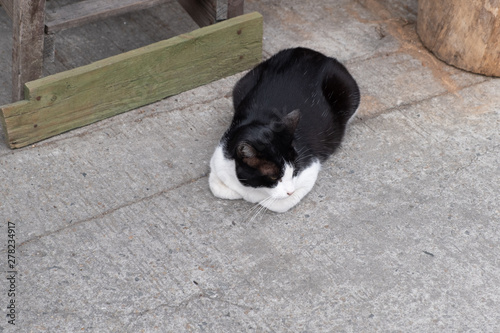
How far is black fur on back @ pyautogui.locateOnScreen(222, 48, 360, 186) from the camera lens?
300 centimetres

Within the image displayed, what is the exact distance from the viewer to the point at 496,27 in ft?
13.5

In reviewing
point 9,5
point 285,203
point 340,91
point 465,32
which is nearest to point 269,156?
point 285,203

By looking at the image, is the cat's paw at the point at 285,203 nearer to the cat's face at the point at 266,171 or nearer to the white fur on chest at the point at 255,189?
the white fur on chest at the point at 255,189

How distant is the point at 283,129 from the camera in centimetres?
300

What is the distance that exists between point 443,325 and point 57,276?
1.71 meters

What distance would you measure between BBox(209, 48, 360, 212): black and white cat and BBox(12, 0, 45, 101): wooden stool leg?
1.14 m

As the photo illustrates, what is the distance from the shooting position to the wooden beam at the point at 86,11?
3707 millimetres

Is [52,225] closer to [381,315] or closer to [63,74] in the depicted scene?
[63,74]

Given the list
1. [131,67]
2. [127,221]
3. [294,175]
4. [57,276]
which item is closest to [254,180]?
[294,175]

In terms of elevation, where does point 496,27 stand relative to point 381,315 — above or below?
above

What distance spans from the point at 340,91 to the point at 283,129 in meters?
0.78

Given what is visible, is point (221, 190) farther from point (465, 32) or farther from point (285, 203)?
point (465, 32)

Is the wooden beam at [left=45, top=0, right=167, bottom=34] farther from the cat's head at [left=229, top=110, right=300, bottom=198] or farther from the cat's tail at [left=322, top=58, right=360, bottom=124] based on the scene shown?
the cat's head at [left=229, top=110, right=300, bottom=198]

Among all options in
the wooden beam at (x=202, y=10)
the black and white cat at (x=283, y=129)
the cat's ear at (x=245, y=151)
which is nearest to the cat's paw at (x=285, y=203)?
the black and white cat at (x=283, y=129)
